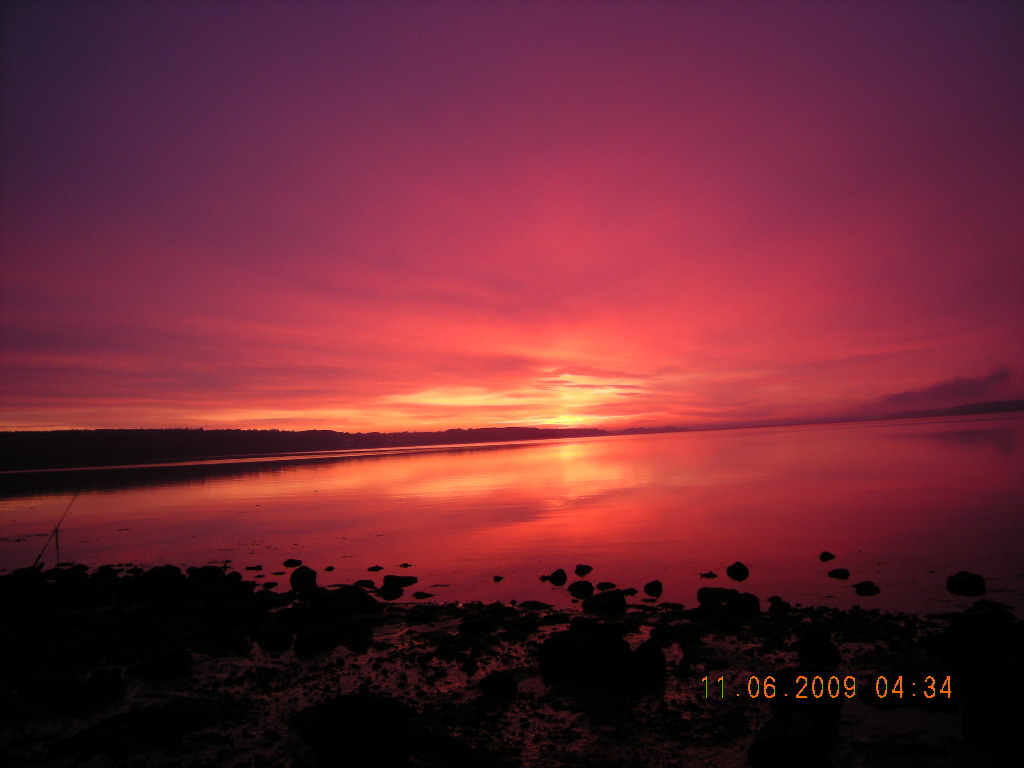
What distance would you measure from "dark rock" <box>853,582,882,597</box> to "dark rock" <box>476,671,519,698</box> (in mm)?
12108

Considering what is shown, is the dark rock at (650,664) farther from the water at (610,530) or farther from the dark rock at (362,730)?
the water at (610,530)

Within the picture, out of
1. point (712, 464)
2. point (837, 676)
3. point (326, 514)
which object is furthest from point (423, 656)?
point (712, 464)

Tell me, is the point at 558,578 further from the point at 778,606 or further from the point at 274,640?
the point at 274,640

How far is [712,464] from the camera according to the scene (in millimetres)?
74938

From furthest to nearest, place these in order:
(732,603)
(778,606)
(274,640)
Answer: (778,606), (732,603), (274,640)

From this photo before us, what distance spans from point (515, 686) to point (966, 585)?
47.7ft

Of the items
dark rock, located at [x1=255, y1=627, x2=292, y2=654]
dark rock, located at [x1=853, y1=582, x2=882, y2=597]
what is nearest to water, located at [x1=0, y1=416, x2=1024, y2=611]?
dark rock, located at [x1=853, y1=582, x2=882, y2=597]

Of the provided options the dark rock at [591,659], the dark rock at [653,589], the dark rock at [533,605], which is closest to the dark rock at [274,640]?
the dark rock at [591,659]

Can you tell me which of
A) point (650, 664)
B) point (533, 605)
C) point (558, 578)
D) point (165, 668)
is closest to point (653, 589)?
point (558, 578)

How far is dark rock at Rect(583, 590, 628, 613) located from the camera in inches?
638

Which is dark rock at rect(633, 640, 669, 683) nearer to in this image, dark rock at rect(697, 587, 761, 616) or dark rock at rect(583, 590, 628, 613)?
dark rock at rect(697, 587, 761, 616)

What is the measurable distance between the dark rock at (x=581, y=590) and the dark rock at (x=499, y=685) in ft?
25.1

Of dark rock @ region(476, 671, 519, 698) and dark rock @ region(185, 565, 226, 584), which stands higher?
dark rock @ region(476, 671, 519, 698)

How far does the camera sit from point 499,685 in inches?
416
